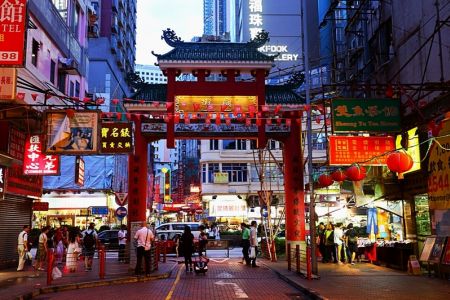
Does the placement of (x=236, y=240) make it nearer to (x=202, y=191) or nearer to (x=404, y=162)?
(x=202, y=191)

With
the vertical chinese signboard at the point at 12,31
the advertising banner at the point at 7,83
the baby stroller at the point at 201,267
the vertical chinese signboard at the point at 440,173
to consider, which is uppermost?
the vertical chinese signboard at the point at 12,31

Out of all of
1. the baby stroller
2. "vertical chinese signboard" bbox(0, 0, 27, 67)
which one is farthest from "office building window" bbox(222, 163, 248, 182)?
"vertical chinese signboard" bbox(0, 0, 27, 67)

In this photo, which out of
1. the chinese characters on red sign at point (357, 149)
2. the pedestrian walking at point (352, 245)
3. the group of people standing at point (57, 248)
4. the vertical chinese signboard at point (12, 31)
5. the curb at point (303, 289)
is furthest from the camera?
the pedestrian walking at point (352, 245)

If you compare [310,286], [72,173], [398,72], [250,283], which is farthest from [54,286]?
[72,173]

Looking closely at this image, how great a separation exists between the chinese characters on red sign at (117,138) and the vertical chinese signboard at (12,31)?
20.6 ft

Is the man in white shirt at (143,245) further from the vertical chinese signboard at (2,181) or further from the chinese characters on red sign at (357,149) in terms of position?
the chinese characters on red sign at (357,149)

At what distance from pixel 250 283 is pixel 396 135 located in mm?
7797

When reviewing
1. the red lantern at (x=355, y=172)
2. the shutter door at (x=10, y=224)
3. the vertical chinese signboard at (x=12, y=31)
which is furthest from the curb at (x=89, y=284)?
the red lantern at (x=355, y=172)

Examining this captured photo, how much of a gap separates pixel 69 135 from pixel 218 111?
9173mm

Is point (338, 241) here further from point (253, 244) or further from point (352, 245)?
point (253, 244)

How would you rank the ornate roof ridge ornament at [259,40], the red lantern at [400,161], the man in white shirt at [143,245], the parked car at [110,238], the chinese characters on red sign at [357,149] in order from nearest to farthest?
the red lantern at [400,161], the man in white shirt at [143,245], the chinese characters on red sign at [357,149], the ornate roof ridge ornament at [259,40], the parked car at [110,238]

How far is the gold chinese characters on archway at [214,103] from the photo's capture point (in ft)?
77.3

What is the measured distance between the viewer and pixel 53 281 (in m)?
16.0

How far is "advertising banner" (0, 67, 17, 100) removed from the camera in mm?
12336
